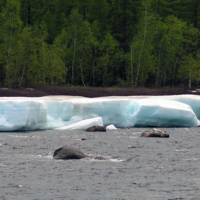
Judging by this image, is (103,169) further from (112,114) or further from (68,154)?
(112,114)

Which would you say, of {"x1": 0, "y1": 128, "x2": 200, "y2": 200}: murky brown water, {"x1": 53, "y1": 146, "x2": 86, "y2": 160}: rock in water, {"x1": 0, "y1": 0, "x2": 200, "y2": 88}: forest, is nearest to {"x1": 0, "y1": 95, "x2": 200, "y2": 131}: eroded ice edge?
{"x1": 0, "y1": 128, "x2": 200, "y2": 200}: murky brown water

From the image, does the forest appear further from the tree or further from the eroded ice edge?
the eroded ice edge

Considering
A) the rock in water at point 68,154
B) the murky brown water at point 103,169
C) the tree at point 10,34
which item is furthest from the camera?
the tree at point 10,34

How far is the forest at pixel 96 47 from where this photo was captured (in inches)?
1480

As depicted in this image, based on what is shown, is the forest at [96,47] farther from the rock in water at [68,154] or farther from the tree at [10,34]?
the rock in water at [68,154]

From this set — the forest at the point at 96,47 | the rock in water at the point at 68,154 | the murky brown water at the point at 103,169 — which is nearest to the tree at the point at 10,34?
the forest at the point at 96,47

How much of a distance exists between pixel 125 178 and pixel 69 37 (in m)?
34.2

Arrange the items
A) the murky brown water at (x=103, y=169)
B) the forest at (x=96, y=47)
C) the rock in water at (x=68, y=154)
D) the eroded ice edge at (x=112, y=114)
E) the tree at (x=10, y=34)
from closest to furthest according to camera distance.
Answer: the murky brown water at (x=103, y=169) < the rock in water at (x=68, y=154) < the eroded ice edge at (x=112, y=114) < the tree at (x=10, y=34) < the forest at (x=96, y=47)

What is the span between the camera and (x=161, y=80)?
46750 millimetres

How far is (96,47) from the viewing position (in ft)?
147

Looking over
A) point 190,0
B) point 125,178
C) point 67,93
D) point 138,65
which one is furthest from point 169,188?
point 190,0

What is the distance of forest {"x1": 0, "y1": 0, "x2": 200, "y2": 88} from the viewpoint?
1480 inches

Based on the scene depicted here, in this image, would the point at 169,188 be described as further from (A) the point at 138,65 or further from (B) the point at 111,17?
(B) the point at 111,17

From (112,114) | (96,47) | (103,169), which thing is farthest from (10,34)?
(103,169)
